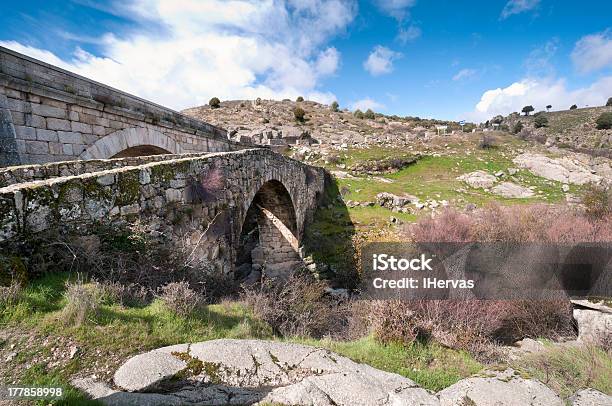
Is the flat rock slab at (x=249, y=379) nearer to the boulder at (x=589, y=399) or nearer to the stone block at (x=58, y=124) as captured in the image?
the boulder at (x=589, y=399)

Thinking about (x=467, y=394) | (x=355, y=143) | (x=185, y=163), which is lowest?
(x=467, y=394)

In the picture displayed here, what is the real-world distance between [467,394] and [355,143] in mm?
34339

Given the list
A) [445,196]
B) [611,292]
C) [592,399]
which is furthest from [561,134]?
[592,399]

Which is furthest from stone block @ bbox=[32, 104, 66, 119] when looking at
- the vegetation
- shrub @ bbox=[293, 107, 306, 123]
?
the vegetation

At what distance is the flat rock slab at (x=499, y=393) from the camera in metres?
2.86

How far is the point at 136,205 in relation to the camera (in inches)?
173

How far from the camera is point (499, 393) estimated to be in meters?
2.97

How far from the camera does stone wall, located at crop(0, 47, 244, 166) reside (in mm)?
5461

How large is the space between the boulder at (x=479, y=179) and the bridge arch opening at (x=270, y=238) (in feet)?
55.3

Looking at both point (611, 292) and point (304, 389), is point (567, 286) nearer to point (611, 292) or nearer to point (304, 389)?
point (611, 292)

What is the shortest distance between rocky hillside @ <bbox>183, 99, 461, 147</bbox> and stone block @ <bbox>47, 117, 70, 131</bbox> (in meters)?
27.1

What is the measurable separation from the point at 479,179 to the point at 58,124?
26247 millimetres

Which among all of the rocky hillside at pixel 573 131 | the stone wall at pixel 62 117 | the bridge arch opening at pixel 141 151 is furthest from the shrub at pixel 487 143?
the stone wall at pixel 62 117

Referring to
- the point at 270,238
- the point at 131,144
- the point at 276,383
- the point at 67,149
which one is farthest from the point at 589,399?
the point at 270,238
